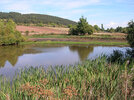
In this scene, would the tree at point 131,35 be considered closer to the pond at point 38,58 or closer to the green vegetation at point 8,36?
the pond at point 38,58

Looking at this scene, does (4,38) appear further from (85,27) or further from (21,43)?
(85,27)

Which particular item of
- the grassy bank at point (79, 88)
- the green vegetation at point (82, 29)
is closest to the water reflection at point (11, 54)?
the grassy bank at point (79, 88)

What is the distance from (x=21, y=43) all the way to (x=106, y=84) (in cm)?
2490

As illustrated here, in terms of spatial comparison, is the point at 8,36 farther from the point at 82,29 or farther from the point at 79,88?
the point at 79,88

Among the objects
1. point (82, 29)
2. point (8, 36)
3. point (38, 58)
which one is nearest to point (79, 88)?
point (38, 58)

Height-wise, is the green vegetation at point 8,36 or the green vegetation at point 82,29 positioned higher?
the green vegetation at point 82,29

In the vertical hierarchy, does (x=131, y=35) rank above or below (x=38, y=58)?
above

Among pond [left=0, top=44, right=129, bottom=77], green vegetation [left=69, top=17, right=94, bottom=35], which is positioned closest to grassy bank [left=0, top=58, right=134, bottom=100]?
pond [left=0, top=44, right=129, bottom=77]

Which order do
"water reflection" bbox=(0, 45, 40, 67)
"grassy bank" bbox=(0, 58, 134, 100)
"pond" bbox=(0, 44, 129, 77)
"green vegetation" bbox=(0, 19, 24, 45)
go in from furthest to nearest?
"green vegetation" bbox=(0, 19, 24, 45)
"water reflection" bbox=(0, 45, 40, 67)
"pond" bbox=(0, 44, 129, 77)
"grassy bank" bbox=(0, 58, 134, 100)

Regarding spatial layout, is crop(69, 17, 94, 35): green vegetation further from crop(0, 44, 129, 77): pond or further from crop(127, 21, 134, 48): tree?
crop(127, 21, 134, 48): tree

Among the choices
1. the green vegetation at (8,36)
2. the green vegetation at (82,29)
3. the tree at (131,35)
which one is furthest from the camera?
the green vegetation at (82,29)

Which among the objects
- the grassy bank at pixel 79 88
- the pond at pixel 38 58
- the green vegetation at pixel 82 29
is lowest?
the pond at pixel 38 58

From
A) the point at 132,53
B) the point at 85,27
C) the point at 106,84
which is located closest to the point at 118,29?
the point at 85,27

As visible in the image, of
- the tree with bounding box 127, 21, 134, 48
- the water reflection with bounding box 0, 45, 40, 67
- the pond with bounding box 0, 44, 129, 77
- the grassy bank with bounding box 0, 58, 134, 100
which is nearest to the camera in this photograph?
the grassy bank with bounding box 0, 58, 134, 100
